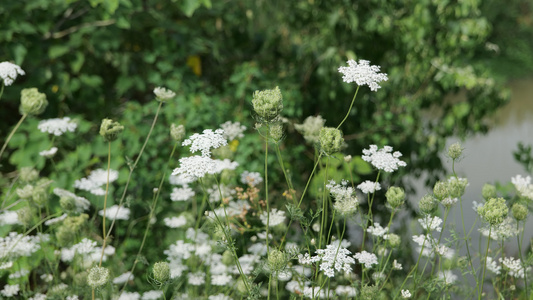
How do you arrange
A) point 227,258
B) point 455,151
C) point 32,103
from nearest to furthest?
point 455,151 < point 32,103 < point 227,258

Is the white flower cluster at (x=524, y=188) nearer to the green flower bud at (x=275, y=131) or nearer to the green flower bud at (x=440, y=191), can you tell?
the green flower bud at (x=440, y=191)

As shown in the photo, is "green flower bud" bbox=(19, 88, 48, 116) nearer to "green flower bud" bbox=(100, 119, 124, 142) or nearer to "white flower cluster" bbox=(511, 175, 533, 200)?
"green flower bud" bbox=(100, 119, 124, 142)

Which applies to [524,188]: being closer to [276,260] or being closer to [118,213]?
[276,260]

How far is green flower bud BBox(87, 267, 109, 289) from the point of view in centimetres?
109

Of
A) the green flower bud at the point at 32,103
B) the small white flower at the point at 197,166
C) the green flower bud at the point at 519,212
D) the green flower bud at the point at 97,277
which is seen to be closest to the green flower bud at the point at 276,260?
the small white flower at the point at 197,166

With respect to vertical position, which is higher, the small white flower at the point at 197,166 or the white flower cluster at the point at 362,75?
the white flower cluster at the point at 362,75

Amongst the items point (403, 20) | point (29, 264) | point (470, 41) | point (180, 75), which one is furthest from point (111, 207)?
point (470, 41)

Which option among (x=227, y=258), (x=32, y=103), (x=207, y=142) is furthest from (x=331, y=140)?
(x=32, y=103)

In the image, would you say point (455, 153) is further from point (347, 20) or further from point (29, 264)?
point (347, 20)

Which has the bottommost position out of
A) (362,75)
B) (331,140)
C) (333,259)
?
(333,259)

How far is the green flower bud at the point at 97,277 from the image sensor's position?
109 centimetres

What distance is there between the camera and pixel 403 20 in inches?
112

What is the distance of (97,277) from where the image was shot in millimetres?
1099

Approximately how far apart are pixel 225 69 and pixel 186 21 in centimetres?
38
